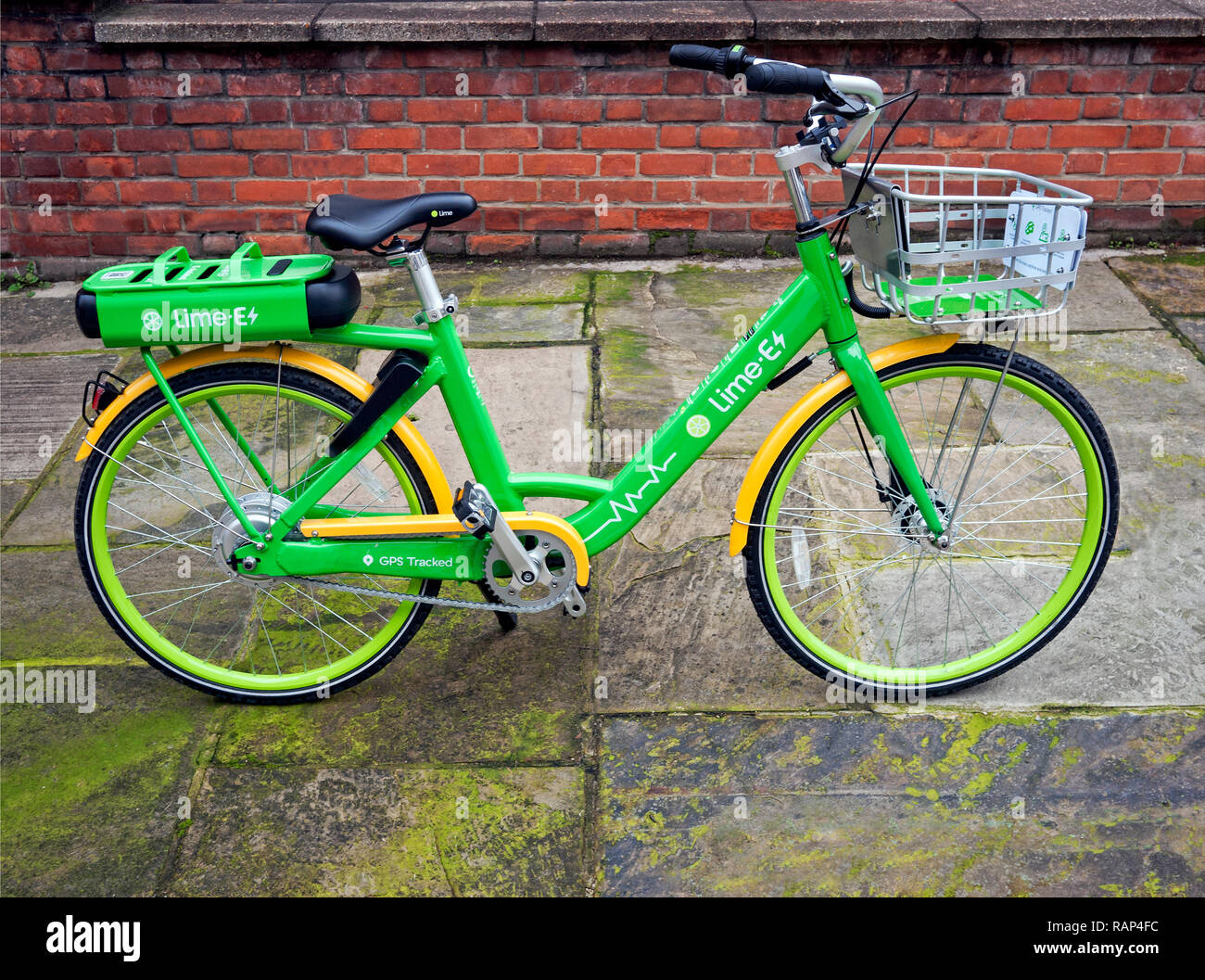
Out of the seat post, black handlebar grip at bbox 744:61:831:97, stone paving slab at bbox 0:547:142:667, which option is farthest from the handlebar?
stone paving slab at bbox 0:547:142:667

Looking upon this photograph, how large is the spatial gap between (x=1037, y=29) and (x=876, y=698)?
10.6 feet

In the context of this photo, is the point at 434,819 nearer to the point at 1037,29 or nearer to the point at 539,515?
the point at 539,515

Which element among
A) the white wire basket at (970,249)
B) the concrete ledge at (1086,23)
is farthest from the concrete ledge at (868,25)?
the white wire basket at (970,249)

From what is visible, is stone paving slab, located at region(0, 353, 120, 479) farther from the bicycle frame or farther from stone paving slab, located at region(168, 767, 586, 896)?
stone paving slab, located at region(168, 767, 586, 896)

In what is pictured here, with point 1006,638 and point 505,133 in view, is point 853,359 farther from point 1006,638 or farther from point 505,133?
point 505,133

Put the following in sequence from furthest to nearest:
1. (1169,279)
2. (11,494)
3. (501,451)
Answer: (1169,279) → (11,494) → (501,451)

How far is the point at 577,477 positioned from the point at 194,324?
876mm

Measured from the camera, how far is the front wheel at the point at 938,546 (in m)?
2.49

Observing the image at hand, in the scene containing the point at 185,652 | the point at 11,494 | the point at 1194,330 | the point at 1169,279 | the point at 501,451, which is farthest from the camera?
the point at 1169,279

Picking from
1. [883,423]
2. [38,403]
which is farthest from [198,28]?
[883,423]

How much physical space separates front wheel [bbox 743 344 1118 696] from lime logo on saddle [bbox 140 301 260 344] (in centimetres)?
114

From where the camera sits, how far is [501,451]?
2.52 meters

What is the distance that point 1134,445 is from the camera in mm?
3578

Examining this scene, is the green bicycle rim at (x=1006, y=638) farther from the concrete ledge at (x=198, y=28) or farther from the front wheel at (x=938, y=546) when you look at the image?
the concrete ledge at (x=198, y=28)
